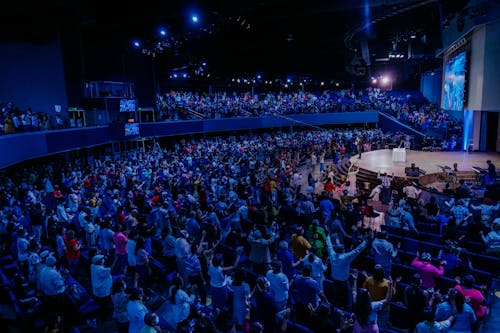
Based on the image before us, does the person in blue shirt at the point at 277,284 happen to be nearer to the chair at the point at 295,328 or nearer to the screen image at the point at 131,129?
the chair at the point at 295,328

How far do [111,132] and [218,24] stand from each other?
9.35 metres

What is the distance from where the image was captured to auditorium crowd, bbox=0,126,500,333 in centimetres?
502

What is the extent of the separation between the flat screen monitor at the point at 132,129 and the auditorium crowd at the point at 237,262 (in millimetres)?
10339

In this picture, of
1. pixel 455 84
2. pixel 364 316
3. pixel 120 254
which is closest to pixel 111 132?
pixel 120 254

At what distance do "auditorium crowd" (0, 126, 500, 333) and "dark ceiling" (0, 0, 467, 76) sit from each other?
8.50m

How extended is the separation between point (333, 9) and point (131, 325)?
19598 mm

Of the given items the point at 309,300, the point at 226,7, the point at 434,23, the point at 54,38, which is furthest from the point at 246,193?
the point at 54,38

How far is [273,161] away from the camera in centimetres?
2152

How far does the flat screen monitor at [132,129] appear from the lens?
23422mm

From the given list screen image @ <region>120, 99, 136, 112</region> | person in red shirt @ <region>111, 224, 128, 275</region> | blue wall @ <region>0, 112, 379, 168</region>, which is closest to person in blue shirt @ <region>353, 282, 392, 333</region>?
person in red shirt @ <region>111, 224, 128, 275</region>

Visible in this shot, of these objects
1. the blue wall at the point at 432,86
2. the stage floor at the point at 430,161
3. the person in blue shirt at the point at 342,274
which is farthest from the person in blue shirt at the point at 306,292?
the blue wall at the point at 432,86

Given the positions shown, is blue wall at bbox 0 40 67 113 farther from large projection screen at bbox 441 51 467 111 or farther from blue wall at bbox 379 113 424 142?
blue wall at bbox 379 113 424 142

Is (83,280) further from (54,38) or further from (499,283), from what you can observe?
(54,38)

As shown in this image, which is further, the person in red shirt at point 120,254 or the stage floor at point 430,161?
the stage floor at point 430,161
